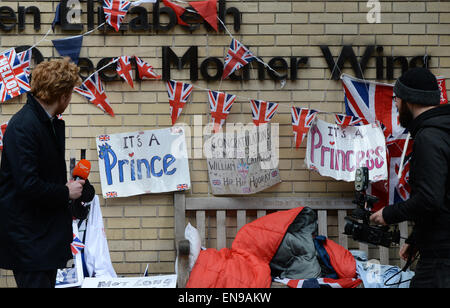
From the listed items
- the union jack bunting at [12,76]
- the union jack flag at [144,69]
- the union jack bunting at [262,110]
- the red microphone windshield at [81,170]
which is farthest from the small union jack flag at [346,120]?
the union jack bunting at [12,76]

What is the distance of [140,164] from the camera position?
490 centimetres

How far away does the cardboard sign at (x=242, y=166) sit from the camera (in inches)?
193

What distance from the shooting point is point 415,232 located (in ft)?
9.98

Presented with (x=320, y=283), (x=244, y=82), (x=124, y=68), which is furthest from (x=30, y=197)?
(x=244, y=82)

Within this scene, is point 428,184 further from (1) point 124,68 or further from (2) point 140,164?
(1) point 124,68

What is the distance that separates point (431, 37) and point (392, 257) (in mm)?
2166

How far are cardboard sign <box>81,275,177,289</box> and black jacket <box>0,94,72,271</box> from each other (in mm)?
1191

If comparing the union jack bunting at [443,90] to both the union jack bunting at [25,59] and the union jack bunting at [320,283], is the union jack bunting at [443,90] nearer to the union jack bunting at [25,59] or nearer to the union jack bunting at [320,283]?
the union jack bunting at [320,283]

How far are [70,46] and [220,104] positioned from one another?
1.52m

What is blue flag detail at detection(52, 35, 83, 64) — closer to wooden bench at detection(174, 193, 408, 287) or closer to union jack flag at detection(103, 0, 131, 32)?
union jack flag at detection(103, 0, 131, 32)

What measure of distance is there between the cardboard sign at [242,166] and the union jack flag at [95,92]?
107 centimetres

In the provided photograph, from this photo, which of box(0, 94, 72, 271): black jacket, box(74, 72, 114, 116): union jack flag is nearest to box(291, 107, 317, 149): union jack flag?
box(74, 72, 114, 116): union jack flag
